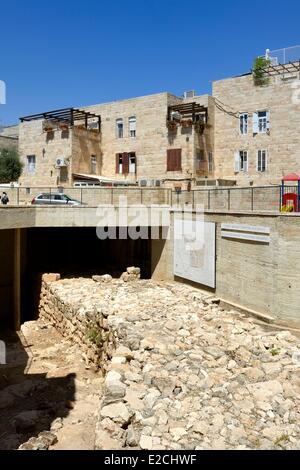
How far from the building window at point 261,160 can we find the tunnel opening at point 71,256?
11299mm

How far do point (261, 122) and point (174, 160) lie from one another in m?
7.13

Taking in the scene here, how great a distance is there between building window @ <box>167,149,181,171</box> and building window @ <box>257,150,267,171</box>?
6.04 meters

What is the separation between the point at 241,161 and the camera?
1202 inches

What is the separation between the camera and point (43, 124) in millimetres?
35406

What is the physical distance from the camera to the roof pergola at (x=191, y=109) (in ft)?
100

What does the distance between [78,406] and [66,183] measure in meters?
24.3

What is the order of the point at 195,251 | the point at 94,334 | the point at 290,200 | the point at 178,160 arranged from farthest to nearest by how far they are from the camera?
the point at 178,160, the point at 195,251, the point at 94,334, the point at 290,200

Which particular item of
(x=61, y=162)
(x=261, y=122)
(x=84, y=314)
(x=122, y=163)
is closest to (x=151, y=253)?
(x=84, y=314)

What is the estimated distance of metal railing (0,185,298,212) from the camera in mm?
16391

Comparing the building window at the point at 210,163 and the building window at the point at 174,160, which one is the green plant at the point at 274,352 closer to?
the building window at the point at 174,160

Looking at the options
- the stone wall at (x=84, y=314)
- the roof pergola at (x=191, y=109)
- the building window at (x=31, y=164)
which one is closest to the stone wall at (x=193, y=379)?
the stone wall at (x=84, y=314)

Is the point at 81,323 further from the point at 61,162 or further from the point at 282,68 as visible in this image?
the point at 282,68

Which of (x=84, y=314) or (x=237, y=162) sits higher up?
(x=237, y=162)

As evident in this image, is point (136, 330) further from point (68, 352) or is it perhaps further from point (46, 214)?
point (46, 214)
